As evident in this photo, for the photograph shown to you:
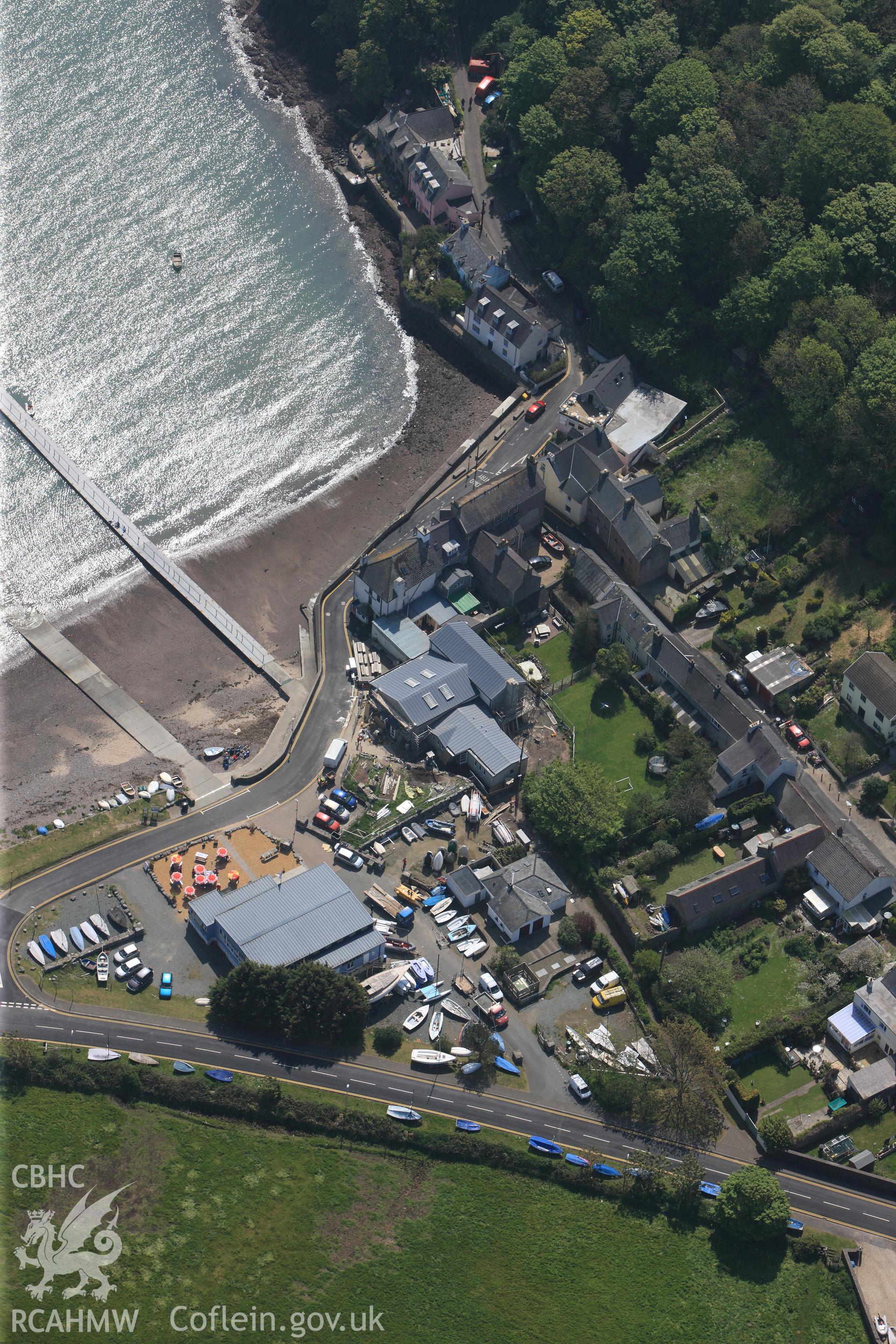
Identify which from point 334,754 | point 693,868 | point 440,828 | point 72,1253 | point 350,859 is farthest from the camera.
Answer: point 334,754

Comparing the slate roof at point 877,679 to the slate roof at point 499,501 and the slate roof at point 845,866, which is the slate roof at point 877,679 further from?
the slate roof at point 499,501

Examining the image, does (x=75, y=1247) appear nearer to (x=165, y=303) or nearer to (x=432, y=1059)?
(x=432, y=1059)

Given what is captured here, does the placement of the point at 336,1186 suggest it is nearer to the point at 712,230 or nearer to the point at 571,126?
the point at 712,230

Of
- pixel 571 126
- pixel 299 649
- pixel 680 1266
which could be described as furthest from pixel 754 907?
pixel 571 126

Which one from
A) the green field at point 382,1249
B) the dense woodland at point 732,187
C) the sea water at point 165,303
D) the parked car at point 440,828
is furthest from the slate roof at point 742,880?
the sea water at point 165,303

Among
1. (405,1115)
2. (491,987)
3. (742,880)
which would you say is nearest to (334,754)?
(491,987)

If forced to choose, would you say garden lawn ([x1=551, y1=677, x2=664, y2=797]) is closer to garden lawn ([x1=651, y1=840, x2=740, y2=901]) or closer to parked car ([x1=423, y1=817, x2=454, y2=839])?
garden lawn ([x1=651, y1=840, x2=740, y2=901])
